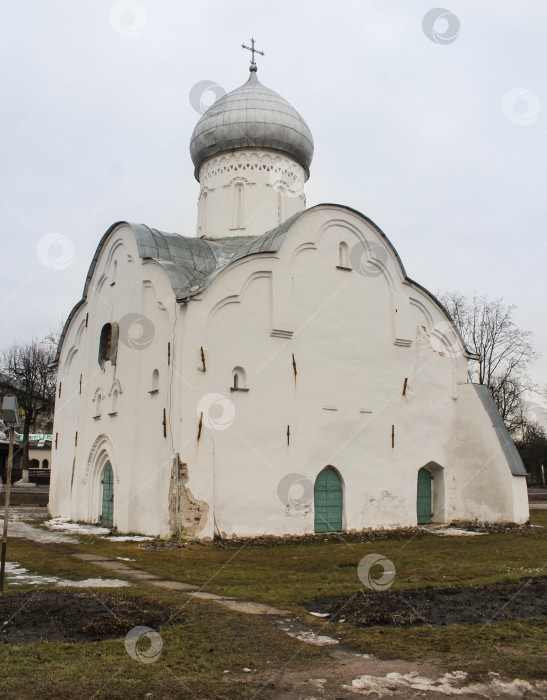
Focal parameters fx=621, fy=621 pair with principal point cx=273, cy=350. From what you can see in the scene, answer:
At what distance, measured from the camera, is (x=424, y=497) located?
51.9 feet

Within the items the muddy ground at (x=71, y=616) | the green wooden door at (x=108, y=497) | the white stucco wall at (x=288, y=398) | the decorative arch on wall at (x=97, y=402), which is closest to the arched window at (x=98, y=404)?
the decorative arch on wall at (x=97, y=402)

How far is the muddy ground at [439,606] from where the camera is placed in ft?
19.4

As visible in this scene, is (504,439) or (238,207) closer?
(504,439)

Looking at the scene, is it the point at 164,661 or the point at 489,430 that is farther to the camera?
the point at 489,430

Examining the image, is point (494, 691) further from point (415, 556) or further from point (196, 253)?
point (196, 253)

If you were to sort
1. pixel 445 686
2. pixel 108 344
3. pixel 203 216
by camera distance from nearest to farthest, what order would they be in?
pixel 445 686 < pixel 108 344 < pixel 203 216

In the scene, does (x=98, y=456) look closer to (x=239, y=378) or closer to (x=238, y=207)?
(x=239, y=378)

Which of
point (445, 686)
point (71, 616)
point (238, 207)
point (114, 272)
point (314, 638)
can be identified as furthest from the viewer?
point (238, 207)

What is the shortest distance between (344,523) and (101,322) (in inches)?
329

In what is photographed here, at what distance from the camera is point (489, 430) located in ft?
51.8

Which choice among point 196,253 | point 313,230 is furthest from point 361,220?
point 196,253

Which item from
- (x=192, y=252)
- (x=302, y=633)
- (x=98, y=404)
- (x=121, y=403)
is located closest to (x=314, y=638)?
(x=302, y=633)

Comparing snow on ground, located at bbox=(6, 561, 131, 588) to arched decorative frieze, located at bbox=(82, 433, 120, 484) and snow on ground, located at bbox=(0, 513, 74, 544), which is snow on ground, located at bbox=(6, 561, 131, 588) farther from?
arched decorative frieze, located at bbox=(82, 433, 120, 484)

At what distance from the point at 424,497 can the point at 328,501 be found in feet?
10.5
